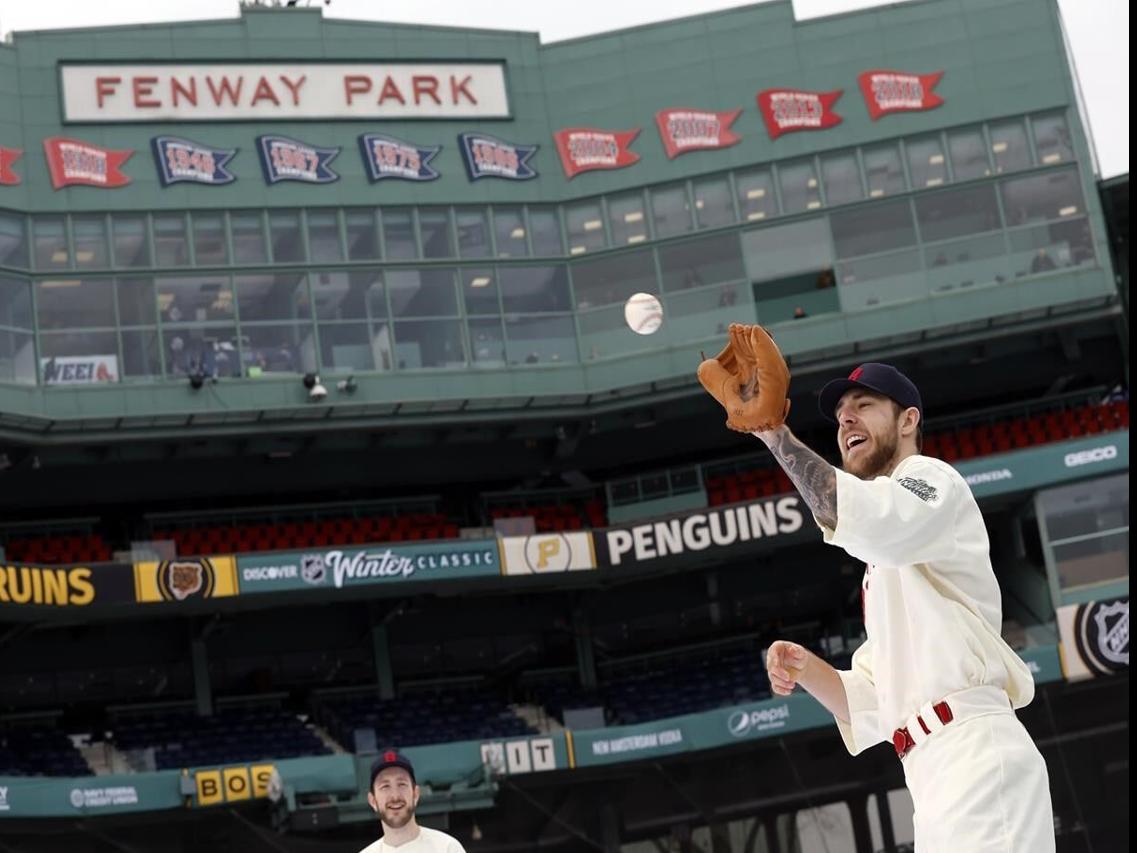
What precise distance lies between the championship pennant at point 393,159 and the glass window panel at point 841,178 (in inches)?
325

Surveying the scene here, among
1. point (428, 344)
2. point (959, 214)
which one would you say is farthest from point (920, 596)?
point (959, 214)

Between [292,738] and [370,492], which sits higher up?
[370,492]

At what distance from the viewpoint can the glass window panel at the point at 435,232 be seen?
36.9m

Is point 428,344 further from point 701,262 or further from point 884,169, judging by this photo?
point 884,169

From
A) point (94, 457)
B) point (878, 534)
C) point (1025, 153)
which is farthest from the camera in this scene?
point (1025, 153)

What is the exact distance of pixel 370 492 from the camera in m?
39.3

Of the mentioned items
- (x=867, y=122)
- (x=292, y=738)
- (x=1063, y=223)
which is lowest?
(x=292, y=738)

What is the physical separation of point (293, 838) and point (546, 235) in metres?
13.4

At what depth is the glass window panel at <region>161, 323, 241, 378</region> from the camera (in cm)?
3469

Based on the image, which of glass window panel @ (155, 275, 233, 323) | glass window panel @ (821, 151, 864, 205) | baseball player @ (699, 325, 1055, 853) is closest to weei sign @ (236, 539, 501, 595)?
glass window panel @ (155, 275, 233, 323)

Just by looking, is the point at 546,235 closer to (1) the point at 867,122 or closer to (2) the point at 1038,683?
(1) the point at 867,122

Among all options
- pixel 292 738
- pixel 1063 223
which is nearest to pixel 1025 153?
pixel 1063 223

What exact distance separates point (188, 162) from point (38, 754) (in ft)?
39.0

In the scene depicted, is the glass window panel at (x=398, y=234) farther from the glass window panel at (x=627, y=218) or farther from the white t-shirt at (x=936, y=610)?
the white t-shirt at (x=936, y=610)
